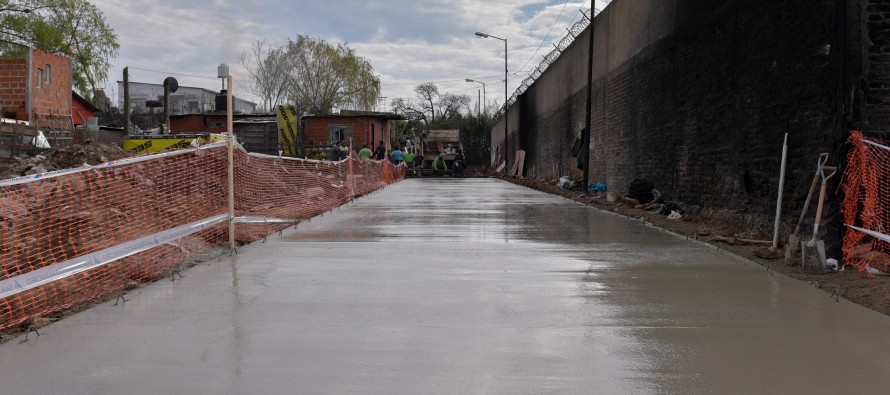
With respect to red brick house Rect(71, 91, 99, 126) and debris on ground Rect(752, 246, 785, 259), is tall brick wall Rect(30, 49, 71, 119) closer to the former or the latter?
red brick house Rect(71, 91, 99, 126)

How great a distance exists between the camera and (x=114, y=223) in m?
8.06

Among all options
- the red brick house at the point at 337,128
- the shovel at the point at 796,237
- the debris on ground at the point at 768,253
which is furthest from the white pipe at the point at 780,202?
the red brick house at the point at 337,128

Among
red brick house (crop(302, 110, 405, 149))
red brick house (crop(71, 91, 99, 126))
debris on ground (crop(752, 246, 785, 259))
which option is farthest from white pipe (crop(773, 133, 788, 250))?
red brick house (crop(71, 91, 99, 126))

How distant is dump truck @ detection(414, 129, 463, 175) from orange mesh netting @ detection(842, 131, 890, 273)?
43.3 metres

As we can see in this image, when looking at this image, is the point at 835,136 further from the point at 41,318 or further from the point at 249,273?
the point at 41,318

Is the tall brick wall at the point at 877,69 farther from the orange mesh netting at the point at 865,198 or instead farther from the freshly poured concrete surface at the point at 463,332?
the freshly poured concrete surface at the point at 463,332

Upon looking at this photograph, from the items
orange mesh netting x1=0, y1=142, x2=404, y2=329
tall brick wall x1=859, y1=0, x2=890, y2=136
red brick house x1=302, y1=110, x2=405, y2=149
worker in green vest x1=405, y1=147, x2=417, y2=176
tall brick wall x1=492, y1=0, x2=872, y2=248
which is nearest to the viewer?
orange mesh netting x1=0, y1=142, x2=404, y2=329

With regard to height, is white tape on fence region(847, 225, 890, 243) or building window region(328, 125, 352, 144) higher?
building window region(328, 125, 352, 144)

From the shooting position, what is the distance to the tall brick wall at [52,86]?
3288cm

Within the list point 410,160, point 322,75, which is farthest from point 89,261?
point 322,75

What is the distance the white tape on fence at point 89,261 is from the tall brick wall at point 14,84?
29.3 metres

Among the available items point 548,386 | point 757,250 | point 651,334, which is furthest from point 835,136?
point 548,386

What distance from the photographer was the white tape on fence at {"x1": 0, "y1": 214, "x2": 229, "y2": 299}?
4949 millimetres

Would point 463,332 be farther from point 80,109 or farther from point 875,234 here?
point 80,109
